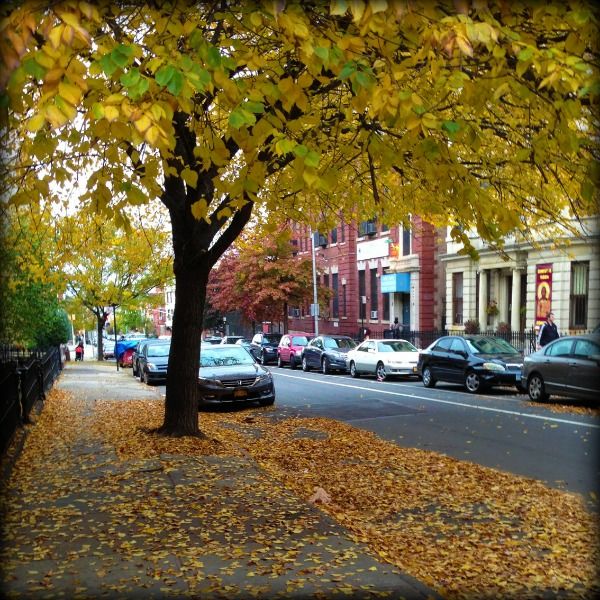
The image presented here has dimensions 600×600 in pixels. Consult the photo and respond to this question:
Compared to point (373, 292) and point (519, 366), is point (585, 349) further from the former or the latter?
point (373, 292)

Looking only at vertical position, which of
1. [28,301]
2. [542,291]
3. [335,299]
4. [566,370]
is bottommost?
[566,370]

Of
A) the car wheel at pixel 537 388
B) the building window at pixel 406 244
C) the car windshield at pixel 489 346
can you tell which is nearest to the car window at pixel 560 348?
the car wheel at pixel 537 388

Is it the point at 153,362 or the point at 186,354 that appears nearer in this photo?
the point at 186,354

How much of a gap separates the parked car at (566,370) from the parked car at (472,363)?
1999 mm

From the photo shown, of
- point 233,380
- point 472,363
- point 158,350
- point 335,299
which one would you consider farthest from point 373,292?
point 233,380

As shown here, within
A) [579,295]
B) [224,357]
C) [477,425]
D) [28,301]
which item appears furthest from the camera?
[579,295]

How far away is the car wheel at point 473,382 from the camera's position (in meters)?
18.4

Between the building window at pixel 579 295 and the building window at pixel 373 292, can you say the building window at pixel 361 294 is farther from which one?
the building window at pixel 579 295

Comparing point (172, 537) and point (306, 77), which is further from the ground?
point (306, 77)

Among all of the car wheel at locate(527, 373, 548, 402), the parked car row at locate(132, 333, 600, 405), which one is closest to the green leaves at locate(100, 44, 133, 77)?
the parked car row at locate(132, 333, 600, 405)

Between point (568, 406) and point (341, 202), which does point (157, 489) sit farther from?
point (568, 406)

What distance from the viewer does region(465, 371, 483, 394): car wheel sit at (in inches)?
726

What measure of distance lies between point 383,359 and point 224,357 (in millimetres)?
8341

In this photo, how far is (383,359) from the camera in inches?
942
